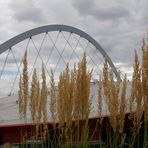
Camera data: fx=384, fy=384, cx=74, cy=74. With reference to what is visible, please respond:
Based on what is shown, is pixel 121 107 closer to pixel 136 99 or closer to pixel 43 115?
pixel 136 99

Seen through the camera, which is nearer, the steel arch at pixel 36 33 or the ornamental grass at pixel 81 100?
the ornamental grass at pixel 81 100

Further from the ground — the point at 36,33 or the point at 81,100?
the point at 36,33

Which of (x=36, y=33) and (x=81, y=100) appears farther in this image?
(x=36, y=33)

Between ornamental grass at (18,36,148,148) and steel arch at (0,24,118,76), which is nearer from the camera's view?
ornamental grass at (18,36,148,148)

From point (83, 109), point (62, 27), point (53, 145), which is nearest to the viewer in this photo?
point (83, 109)

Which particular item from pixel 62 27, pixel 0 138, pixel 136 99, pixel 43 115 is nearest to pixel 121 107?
pixel 136 99

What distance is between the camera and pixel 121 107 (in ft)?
12.0

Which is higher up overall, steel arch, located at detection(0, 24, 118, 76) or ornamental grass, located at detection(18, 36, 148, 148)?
steel arch, located at detection(0, 24, 118, 76)

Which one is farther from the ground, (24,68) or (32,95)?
(24,68)

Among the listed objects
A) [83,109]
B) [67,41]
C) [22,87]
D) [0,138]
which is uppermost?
[67,41]

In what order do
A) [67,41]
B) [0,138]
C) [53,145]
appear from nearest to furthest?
[53,145] → [0,138] → [67,41]

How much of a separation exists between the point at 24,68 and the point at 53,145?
3.19 feet

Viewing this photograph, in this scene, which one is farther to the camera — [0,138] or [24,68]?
[0,138]

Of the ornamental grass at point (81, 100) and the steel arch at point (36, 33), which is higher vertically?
the steel arch at point (36, 33)
